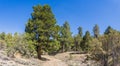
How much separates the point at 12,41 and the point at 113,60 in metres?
14.9

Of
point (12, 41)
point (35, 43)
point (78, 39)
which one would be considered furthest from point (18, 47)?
point (78, 39)

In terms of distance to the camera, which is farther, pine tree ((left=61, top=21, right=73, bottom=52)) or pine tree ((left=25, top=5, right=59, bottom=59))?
pine tree ((left=61, top=21, right=73, bottom=52))

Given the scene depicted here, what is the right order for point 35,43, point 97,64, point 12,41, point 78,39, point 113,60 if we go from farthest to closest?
point 78,39
point 35,43
point 12,41
point 97,64
point 113,60

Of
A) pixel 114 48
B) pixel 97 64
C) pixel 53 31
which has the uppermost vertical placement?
pixel 53 31

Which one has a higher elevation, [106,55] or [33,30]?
[33,30]

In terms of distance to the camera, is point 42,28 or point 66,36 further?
point 66,36

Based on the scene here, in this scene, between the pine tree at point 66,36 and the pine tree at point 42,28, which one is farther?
the pine tree at point 66,36

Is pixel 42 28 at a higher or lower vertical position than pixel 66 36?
lower

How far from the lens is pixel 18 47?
1303 inches

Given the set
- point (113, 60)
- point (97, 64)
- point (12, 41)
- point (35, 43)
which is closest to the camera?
point (113, 60)

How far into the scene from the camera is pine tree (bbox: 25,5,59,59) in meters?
39.1

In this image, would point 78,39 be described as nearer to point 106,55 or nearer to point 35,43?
point 35,43

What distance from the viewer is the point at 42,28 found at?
1549 inches

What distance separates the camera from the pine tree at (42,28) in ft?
128
